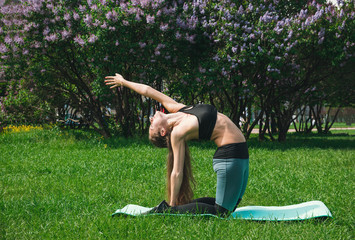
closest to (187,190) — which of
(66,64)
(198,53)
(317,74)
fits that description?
(198,53)

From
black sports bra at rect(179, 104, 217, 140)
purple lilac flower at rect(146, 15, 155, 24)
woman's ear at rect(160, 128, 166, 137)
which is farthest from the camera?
purple lilac flower at rect(146, 15, 155, 24)

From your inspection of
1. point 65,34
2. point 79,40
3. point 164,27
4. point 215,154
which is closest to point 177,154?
point 215,154

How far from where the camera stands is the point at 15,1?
1256cm

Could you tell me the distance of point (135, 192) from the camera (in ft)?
16.9

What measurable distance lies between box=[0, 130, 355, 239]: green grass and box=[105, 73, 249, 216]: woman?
19 centimetres

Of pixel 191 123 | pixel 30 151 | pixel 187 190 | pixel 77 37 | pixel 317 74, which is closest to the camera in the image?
pixel 191 123

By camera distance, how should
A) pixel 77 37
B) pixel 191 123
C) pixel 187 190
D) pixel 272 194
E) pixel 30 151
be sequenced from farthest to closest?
pixel 77 37 < pixel 30 151 < pixel 272 194 < pixel 187 190 < pixel 191 123

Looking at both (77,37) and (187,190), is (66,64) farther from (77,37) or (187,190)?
(187,190)

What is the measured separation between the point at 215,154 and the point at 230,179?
316 mm

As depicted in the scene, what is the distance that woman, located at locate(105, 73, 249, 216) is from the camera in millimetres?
3639

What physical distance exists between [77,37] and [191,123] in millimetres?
8144

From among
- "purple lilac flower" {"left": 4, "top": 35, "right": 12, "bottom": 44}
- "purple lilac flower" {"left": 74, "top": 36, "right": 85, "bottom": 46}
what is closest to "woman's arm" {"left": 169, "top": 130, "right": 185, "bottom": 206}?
"purple lilac flower" {"left": 74, "top": 36, "right": 85, "bottom": 46}

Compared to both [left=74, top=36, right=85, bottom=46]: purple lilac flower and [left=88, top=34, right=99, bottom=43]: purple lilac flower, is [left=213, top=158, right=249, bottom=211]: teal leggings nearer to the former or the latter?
[left=88, top=34, right=99, bottom=43]: purple lilac flower

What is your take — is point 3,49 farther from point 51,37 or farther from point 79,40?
point 79,40
